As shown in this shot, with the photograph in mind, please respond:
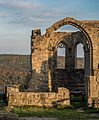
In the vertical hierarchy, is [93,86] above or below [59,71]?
below

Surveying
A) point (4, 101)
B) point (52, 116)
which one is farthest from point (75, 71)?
point (52, 116)

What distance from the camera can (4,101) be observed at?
16.0m

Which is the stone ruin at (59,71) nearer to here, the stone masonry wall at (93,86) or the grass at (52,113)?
the stone masonry wall at (93,86)

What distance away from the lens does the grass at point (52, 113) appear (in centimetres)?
1255

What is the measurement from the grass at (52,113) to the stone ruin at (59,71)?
0.71 meters

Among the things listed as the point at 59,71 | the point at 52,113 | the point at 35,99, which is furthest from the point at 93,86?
the point at 59,71

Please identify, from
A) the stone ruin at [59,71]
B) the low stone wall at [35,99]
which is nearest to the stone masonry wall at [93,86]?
the stone ruin at [59,71]

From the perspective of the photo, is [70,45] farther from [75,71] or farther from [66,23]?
[66,23]

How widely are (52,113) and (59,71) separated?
39.7 feet

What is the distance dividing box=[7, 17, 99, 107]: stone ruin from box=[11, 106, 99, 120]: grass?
71cm

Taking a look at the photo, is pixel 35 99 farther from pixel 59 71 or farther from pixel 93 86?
pixel 59 71

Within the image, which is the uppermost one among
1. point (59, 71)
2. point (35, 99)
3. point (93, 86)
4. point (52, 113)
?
point (59, 71)

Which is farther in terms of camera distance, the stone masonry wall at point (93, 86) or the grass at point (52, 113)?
the stone masonry wall at point (93, 86)

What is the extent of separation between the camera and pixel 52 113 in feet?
43.4
